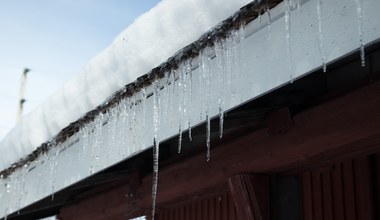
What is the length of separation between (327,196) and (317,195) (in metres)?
0.07

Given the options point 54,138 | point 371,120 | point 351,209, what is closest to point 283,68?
point 371,120

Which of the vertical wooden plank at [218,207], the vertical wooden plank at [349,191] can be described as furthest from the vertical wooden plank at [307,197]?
the vertical wooden plank at [218,207]

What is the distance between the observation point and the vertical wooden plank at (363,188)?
285 centimetres

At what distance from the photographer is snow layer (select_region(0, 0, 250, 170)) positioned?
7.57ft

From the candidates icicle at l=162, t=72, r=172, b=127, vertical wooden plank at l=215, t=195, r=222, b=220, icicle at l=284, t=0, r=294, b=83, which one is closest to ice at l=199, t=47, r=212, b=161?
icicle at l=162, t=72, r=172, b=127

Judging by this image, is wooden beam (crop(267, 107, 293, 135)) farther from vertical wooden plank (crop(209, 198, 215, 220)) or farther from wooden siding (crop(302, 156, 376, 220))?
vertical wooden plank (crop(209, 198, 215, 220))

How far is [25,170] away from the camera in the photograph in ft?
14.1

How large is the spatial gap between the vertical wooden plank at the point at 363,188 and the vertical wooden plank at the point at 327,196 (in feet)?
0.56

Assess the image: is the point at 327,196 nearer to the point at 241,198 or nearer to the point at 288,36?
the point at 241,198

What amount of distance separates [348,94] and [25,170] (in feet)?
8.11

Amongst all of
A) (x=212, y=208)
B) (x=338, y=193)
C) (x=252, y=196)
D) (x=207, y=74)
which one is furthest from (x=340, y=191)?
(x=212, y=208)

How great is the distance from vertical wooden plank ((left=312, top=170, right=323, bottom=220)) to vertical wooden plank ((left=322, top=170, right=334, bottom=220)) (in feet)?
0.09

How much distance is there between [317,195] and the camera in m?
3.15

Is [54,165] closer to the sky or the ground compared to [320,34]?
closer to the sky
